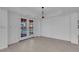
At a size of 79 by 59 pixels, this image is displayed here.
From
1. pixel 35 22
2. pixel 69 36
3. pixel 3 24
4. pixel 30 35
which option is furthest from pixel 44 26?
pixel 3 24

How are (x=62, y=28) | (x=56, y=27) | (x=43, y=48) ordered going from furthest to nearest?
(x=56, y=27)
(x=62, y=28)
(x=43, y=48)

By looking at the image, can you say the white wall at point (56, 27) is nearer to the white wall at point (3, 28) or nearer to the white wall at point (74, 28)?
the white wall at point (74, 28)

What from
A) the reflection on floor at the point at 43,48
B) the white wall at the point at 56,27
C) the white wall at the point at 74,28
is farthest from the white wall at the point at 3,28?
the white wall at the point at 56,27

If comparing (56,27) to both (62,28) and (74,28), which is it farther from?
(74,28)

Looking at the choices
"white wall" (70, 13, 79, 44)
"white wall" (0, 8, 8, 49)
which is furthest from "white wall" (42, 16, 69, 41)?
"white wall" (0, 8, 8, 49)

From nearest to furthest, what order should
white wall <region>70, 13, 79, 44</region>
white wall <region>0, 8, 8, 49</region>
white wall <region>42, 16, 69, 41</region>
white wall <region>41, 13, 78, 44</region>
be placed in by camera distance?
white wall <region>0, 8, 8, 49</region> → white wall <region>70, 13, 79, 44</region> → white wall <region>41, 13, 78, 44</region> → white wall <region>42, 16, 69, 41</region>

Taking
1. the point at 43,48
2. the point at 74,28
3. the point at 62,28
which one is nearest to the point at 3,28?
the point at 43,48

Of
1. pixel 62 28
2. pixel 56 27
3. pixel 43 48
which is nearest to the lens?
pixel 43 48

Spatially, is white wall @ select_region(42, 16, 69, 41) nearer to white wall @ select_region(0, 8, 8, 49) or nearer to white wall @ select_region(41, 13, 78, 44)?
white wall @ select_region(41, 13, 78, 44)

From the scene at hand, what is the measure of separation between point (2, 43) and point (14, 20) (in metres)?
1.85

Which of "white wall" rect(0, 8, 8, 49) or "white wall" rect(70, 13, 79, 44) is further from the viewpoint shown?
"white wall" rect(70, 13, 79, 44)

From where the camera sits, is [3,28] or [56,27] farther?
[56,27]

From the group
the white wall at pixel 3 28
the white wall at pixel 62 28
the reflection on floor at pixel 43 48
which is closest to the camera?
the reflection on floor at pixel 43 48

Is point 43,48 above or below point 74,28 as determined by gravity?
below
